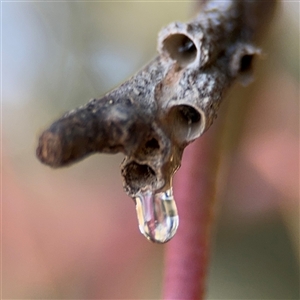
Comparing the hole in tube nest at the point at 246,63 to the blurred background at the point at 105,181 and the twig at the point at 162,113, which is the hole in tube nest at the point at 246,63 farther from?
the blurred background at the point at 105,181

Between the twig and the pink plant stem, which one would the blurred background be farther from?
the twig

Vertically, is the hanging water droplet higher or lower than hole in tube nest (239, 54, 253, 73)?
lower

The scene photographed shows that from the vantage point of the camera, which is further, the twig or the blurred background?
the blurred background

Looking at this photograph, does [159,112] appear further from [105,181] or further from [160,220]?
[105,181]

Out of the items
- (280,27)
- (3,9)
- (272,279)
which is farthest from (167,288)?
(3,9)

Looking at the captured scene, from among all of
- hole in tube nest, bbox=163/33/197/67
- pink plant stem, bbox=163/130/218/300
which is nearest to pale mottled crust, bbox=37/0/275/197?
hole in tube nest, bbox=163/33/197/67

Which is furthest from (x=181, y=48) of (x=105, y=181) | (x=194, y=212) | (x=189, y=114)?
(x=105, y=181)
